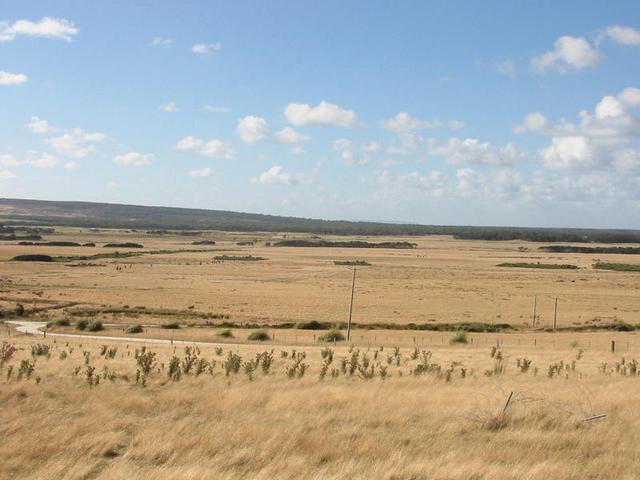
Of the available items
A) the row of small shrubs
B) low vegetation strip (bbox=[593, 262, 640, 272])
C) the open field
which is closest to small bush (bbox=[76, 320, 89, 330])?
the row of small shrubs

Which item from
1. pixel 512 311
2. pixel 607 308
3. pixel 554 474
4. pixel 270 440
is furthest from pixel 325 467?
pixel 607 308

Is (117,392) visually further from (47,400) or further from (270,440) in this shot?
(270,440)

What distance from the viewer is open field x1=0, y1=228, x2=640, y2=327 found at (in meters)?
61.7

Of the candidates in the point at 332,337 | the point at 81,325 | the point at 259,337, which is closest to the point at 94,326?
the point at 81,325

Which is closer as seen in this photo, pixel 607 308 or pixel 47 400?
pixel 47 400

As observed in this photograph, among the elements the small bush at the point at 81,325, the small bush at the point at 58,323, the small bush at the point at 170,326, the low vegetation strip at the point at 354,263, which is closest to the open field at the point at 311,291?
the low vegetation strip at the point at 354,263

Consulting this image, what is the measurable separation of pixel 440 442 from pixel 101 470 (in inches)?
164

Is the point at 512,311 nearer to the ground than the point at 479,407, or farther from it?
nearer to the ground

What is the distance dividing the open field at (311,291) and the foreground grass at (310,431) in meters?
45.5

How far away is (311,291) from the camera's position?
81.6 metres

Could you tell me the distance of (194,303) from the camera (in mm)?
68312

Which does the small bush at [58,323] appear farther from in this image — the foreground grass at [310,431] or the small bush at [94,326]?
the foreground grass at [310,431]

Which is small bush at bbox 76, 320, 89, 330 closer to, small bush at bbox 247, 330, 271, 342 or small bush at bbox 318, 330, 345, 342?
small bush at bbox 247, 330, 271, 342

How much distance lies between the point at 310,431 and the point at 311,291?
7272cm
